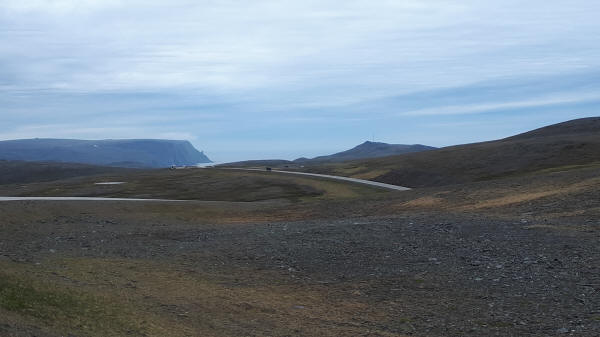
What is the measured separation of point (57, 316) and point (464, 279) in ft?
39.2

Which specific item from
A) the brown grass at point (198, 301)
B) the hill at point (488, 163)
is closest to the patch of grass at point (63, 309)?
the brown grass at point (198, 301)

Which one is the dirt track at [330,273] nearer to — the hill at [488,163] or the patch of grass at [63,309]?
the patch of grass at [63,309]

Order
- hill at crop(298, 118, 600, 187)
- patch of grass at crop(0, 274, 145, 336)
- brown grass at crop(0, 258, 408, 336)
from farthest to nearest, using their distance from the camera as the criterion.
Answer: hill at crop(298, 118, 600, 187) < brown grass at crop(0, 258, 408, 336) < patch of grass at crop(0, 274, 145, 336)

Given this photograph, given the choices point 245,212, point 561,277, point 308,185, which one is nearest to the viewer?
point 561,277

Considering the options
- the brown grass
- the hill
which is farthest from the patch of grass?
the hill

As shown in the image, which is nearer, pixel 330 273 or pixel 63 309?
pixel 63 309

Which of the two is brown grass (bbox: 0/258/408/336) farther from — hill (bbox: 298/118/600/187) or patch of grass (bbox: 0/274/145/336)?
hill (bbox: 298/118/600/187)

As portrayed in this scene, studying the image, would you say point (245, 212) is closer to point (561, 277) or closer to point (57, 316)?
point (561, 277)

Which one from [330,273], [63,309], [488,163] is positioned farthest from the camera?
[488,163]

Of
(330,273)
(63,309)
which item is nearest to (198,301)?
(63,309)

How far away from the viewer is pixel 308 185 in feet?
248

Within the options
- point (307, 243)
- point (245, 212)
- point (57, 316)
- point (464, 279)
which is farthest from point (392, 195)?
point (57, 316)

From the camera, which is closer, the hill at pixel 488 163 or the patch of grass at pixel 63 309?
the patch of grass at pixel 63 309

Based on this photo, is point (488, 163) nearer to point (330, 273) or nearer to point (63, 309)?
point (330, 273)
